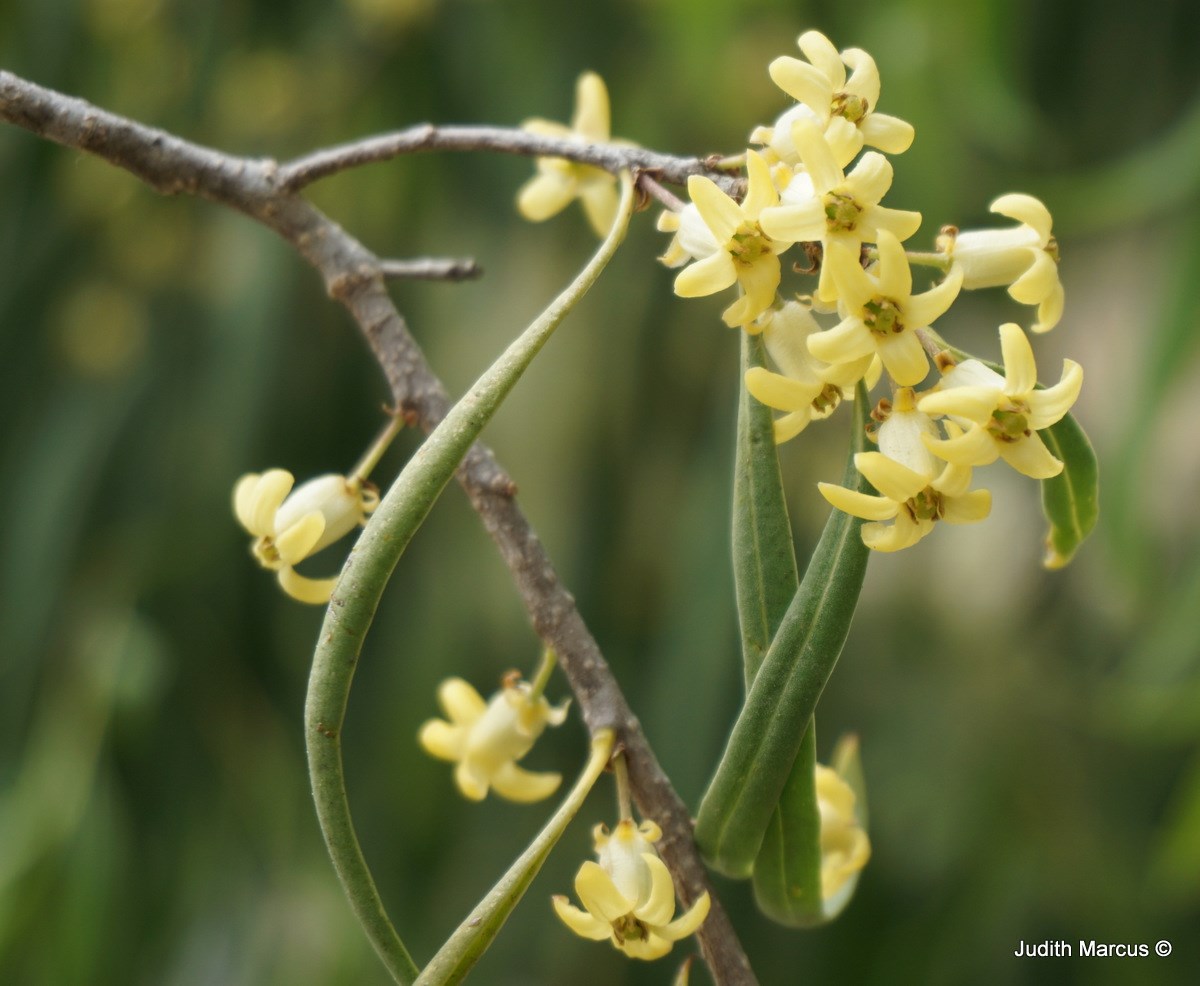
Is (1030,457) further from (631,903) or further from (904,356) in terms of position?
(631,903)

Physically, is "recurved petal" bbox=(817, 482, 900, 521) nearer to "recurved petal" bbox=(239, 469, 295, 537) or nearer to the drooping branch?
the drooping branch

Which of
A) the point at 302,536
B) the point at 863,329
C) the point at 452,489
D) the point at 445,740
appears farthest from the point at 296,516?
the point at 452,489

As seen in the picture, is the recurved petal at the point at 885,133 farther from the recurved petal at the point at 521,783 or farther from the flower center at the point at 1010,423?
the recurved petal at the point at 521,783

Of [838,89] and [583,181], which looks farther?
[583,181]

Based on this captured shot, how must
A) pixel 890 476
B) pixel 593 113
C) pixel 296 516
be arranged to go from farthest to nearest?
1. pixel 593 113
2. pixel 296 516
3. pixel 890 476

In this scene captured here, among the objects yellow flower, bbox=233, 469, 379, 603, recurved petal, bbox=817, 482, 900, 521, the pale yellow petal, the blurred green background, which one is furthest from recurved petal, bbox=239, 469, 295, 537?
the blurred green background

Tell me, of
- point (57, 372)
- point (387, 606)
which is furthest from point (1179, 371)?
point (57, 372)

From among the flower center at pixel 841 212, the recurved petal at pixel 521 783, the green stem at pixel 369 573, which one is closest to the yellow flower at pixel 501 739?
the recurved petal at pixel 521 783
